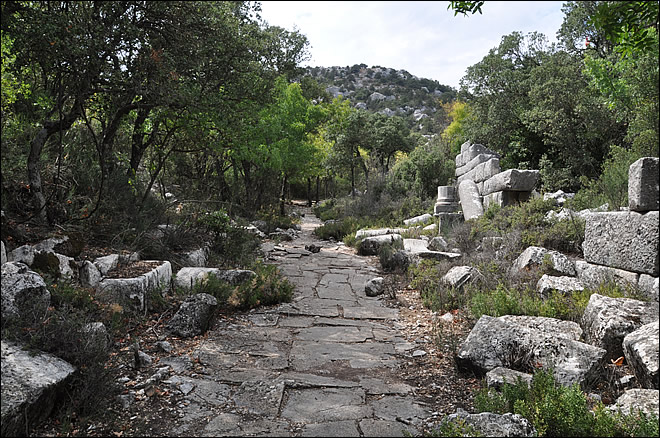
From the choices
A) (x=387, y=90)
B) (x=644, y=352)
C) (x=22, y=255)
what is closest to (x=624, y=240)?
(x=644, y=352)

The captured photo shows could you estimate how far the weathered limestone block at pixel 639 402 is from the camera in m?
2.89

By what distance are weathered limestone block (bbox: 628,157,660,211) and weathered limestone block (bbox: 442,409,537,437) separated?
304 centimetres

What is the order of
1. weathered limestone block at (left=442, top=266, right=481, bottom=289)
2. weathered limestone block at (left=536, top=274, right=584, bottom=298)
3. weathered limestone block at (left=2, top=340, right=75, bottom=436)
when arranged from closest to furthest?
weathered limestone block at (left=2, top=340, right=75, bottom=436), weathered limestone block at (left=536, top=274, right=584, bottom=298), weathered limestone block at (left=442, top=266, right=481, bottom=289)

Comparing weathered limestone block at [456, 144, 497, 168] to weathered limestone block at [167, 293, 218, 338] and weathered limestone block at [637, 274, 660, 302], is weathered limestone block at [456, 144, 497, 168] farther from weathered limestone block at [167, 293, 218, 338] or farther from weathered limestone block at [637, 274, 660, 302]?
weathered limestone block at [167, 293, 218, 338]

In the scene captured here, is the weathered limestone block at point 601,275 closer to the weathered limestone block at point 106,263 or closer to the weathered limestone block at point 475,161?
the weathered limestone block at point 106,263

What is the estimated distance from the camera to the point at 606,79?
11023 millimetres

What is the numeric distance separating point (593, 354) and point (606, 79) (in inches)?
387

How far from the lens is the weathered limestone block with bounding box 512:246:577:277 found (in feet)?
20.1

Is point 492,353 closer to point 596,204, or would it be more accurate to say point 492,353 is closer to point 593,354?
point 593,354

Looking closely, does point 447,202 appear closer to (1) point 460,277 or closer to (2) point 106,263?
(1) point 460,277

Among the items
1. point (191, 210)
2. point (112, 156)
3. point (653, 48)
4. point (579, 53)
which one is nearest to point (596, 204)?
point (653, 48)

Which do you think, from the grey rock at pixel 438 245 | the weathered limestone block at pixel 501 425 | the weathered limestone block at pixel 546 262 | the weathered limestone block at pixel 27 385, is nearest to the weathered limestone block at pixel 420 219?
the grey rock at pixel 438 245

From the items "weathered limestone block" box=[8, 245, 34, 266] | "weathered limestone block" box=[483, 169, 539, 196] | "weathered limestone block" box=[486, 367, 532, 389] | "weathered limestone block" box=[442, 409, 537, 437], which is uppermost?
"weathered limestone block" box=[483, 169, 539, 196]

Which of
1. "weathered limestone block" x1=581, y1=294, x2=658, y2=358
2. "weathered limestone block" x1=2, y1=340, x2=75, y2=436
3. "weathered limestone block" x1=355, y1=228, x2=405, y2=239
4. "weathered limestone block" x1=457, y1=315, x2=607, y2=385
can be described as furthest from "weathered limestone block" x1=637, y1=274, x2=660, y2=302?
"weathered limestone block" x1=355, y1=228, x2=405, y2=239
